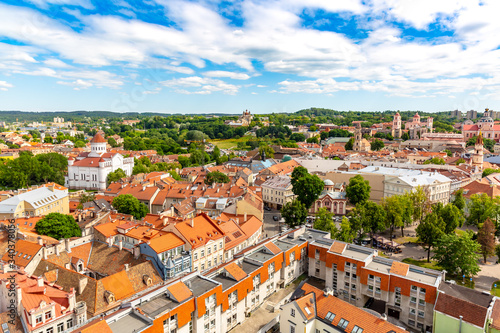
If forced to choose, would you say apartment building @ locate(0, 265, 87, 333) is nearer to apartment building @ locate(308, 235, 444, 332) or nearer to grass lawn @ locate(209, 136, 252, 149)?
apartment building @ locate(308, 235, 444, 332)

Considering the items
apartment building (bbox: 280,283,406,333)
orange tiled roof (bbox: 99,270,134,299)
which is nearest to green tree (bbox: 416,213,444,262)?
apartment building (bbox: 280,283,406,333)

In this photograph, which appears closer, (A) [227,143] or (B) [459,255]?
(B) [459,255]

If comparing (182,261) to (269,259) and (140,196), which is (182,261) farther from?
(140,196)

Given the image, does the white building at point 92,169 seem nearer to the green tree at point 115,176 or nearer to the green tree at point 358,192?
the green tree at point 115,176

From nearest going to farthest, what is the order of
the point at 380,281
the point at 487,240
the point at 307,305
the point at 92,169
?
1. the point at 307,305
2. the point at 380,281
3. the point at 487,240
4. the point at 92,169

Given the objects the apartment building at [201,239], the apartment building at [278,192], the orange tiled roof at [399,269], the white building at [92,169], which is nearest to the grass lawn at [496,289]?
the orange tiled roof at [399,269]

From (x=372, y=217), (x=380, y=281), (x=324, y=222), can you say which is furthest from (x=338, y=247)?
(x=372, y=217)

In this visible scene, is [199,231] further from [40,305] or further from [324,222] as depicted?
[40,305]

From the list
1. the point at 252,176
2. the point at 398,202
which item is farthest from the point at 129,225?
the point at 252,176
